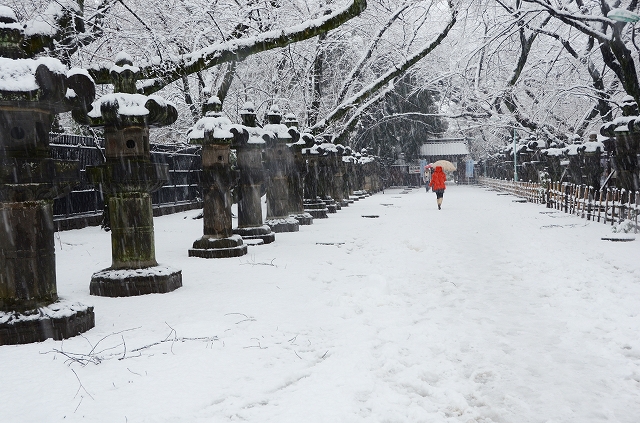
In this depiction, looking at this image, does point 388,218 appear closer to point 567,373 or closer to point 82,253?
point 82,253

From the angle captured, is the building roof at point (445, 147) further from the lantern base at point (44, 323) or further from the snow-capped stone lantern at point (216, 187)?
the lantern base at point (44, 323)

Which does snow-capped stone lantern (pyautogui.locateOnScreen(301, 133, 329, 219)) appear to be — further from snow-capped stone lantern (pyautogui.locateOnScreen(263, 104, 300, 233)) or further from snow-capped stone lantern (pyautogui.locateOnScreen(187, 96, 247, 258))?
snow-capped stone lantern (pyautogui.locateOnScreen(187, 96, 247, 258))

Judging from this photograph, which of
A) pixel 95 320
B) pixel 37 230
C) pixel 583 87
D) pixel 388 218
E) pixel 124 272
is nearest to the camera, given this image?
pixel 37 230

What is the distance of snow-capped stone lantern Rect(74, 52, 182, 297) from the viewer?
6953 mm

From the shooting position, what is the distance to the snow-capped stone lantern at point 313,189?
18859 mm

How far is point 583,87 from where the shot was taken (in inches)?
656

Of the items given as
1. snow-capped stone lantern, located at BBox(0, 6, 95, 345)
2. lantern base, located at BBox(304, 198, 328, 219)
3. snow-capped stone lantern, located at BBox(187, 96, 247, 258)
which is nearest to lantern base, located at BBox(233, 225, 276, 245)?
snow-capped stone lantern, located at BBox(187, 96, 247, 258)

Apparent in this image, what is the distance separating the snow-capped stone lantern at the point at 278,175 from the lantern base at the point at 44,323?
9.28 metres

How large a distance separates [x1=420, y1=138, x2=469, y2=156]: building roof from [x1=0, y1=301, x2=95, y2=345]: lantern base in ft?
178

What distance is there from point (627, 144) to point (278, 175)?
27.2 ft

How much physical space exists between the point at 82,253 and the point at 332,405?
27.2ft

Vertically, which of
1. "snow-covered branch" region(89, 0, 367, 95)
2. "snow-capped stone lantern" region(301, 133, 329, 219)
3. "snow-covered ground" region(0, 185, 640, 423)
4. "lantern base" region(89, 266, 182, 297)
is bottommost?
"snow-covered ground" region(0, 185, 640, 423)

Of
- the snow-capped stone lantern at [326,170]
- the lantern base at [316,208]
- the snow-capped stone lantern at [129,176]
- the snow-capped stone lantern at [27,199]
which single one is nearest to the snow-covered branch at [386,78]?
the snow-capped stone lantern at [326,170]

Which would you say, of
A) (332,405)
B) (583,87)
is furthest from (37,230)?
(583,87)
